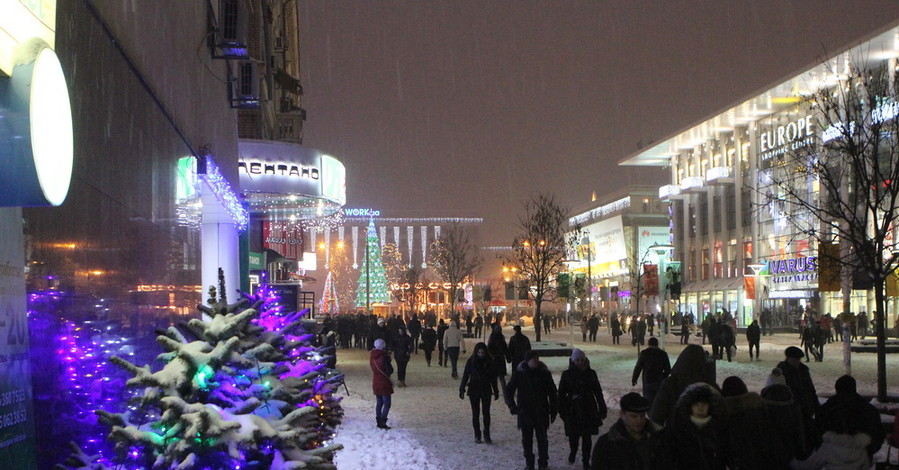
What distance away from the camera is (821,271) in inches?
791

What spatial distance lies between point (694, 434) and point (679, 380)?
344 centimetres

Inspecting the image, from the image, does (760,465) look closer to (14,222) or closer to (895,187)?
(14,222)

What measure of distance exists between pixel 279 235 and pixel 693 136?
47891mm

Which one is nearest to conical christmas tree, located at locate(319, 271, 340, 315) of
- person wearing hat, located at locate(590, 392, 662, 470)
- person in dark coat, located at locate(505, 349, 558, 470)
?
person in dark coat, located at locate(505, 349, 558, 470)

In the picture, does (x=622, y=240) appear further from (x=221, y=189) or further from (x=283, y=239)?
(x=221, y=189)

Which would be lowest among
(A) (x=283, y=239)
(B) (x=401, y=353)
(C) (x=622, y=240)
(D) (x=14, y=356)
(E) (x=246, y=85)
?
(B) (x=401, y=353)

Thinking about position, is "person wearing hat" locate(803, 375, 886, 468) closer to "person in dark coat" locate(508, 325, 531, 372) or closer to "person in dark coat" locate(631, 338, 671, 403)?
"person in dark coat" locate(631, 338, 671, 403)

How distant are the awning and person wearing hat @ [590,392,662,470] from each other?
226 ft

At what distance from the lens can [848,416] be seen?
263 inches

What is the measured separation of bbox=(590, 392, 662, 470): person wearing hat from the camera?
17.0 ft

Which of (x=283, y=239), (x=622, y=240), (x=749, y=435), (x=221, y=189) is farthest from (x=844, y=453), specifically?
(x=622, y=240)

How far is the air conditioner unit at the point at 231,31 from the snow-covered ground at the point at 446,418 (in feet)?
22.6

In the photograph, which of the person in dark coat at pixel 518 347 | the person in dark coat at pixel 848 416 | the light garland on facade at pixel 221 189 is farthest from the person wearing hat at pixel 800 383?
the person in dark coat at pixel 518 347

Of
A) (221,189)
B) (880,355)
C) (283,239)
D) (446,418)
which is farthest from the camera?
(283,239)
